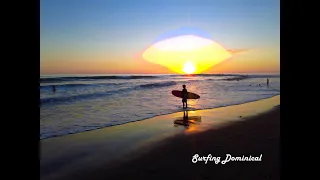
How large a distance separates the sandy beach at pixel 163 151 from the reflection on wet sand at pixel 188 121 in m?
0.03

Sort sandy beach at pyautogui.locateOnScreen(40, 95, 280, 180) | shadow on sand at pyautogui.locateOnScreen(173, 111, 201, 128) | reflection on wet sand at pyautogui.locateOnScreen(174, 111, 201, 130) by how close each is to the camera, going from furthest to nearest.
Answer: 1. shadow on sand at pyautogui.locateOnScreen(173, 111, 201, 128)
2. reflection on wet sand at pyautogui.locateOnScreen(174, 111, 201, 130)
3. sandy beach at pyautogui.locateOnScreen(40, 95, 280, 180)

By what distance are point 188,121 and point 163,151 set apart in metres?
3.75

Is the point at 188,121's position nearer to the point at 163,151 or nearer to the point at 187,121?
the point at 187,121

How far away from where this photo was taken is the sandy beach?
13.1ft

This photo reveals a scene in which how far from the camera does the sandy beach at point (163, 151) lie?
3.99 meters

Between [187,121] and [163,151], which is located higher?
[187,121]

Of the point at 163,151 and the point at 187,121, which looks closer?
the point at 163,151

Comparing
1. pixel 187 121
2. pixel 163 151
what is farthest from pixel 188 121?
pixel 163 151

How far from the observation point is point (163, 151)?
5.37 m

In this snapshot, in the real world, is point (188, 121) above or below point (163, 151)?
above

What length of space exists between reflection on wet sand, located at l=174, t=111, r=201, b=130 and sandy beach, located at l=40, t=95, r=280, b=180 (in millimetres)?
34
